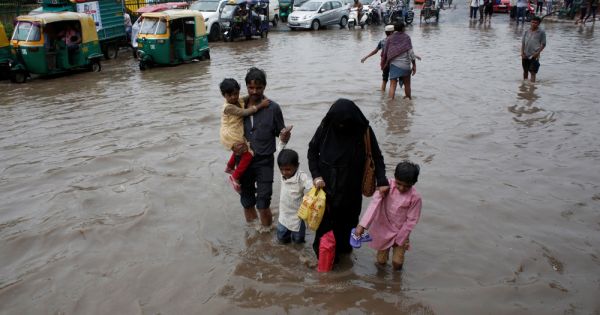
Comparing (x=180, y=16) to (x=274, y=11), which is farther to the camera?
(x=274, y=11)

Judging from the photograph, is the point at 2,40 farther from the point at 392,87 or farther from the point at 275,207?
the point at 275,207

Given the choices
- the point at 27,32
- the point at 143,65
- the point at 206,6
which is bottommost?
the point at 143,65

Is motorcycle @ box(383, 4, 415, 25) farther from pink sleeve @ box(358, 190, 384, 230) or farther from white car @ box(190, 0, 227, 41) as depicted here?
pink sleeve @ box(358, 190, 384, 230)

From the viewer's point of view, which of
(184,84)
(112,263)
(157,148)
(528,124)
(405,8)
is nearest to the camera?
(112,263)

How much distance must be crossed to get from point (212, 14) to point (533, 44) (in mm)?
15103

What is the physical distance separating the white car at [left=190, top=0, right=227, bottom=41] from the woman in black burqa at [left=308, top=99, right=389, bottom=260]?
19.5m

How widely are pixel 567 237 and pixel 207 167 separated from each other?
4255mm

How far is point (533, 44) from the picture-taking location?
35.4 ft

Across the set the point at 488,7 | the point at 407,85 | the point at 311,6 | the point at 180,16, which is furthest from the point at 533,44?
the point at 488,7

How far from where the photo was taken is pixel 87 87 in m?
13.0

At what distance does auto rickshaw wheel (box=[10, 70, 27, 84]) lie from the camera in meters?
13.7

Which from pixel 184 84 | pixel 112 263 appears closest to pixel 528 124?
pixel 112 263

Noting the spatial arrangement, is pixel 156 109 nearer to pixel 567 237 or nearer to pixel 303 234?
pixel 303 234

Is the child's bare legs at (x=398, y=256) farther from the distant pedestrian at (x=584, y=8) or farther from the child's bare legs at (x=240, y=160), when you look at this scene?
the distant pedestrian at (x=584, y=8)
